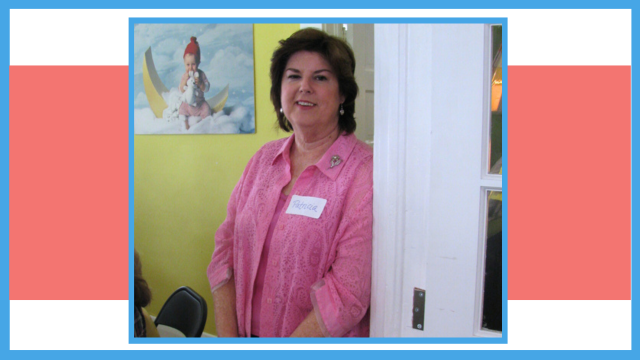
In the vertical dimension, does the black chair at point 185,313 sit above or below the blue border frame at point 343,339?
below

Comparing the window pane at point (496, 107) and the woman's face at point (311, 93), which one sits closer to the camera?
the window pane at point (496, 107)

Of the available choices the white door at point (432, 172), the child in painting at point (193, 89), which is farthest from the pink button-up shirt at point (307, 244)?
the child in painting at point (193, 89)

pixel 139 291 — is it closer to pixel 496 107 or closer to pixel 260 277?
pixel 260 277

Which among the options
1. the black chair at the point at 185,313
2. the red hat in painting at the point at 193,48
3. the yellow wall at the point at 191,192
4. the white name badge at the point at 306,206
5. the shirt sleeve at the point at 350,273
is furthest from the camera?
the yellow wall at the point at 191,192

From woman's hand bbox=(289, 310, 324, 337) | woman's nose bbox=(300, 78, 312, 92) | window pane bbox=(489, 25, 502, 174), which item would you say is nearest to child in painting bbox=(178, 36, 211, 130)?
woman's nose bbox=(300, 78, 312, 92)

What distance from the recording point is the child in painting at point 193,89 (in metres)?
1.34

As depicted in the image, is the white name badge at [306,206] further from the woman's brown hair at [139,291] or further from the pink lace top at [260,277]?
the woman's brown hair at [139,291]

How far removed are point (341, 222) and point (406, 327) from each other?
283 millimetres

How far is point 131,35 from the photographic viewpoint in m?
0.86

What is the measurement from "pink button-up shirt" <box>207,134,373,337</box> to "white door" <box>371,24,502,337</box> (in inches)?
4.2

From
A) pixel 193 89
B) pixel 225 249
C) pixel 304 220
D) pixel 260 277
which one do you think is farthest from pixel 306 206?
pixel 193 89

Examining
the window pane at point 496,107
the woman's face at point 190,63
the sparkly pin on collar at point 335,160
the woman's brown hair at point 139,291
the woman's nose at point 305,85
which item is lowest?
the woman's brown hair at point 139,291

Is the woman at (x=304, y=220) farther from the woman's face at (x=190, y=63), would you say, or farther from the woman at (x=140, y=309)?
the woman's face at (x=190, y=63)

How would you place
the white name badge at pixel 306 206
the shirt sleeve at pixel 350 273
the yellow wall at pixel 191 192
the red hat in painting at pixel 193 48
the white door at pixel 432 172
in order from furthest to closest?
the yellow wall at pixel 191 192 → the red hat in painting at pixel 193 48 → the white name badge at pixel 306 206 → the shirt sleeve at pixel 350 273 → the white door at pixel 432 172
